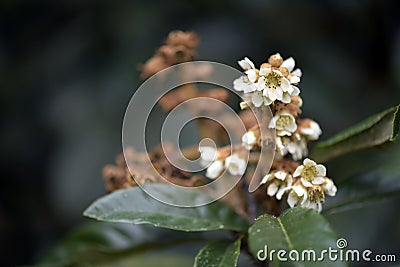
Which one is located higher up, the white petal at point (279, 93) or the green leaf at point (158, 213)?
the white petal at point (279, 93)

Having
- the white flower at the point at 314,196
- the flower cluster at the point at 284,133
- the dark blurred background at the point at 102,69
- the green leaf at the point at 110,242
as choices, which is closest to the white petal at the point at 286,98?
the flower cluster at the point at 284,133

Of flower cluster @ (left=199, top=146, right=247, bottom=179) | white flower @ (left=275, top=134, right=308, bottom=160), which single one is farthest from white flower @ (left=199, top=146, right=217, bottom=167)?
white flower @ (left=275, top=134, right=308, bottom=160)

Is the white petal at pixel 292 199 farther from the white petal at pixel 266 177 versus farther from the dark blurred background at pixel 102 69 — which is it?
the dark blurred background at pixel 102 69

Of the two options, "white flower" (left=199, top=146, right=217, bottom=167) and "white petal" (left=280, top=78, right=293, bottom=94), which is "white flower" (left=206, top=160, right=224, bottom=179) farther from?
"white petal" (left=280, top=78, right=293, bottom=94)

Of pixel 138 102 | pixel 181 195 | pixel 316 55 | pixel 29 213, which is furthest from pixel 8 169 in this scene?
pixel 181 195

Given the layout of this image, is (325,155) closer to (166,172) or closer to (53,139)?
(166,172)

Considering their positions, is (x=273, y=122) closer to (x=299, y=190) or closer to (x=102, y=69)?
(x=299, y=190)
